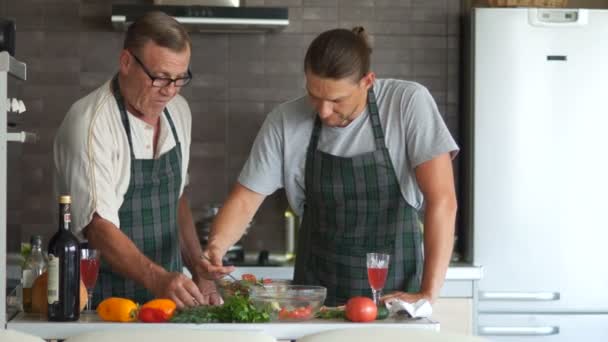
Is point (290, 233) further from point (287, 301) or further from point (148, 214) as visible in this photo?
point (287, 301)

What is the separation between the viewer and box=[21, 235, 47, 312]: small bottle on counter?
2432mm

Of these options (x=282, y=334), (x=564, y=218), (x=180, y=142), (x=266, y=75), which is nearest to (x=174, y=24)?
(x=180, y=142)

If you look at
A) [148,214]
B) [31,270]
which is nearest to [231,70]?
[148,214]

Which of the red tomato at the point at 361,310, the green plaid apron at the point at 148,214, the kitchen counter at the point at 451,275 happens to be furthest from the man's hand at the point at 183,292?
the kitchen counter at the point at 451,275

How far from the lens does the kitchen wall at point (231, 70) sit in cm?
464

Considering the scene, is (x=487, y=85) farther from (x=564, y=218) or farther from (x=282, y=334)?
(x=282, y=334)

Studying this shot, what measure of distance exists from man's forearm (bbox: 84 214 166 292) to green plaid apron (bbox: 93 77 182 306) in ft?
0.77

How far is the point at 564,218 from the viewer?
14.5 feet

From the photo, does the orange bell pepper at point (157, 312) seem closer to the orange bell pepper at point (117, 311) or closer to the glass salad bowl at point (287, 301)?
the orange bell pepper at point (117, 311)

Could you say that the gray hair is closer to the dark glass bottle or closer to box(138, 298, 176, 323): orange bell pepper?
the dark glass bottle

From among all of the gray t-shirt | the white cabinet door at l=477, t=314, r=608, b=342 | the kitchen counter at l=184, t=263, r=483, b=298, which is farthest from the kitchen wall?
the gray t-shirt

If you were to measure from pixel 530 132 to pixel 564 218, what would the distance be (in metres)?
0.38

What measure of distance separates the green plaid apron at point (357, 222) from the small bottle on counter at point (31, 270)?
0.79 meters

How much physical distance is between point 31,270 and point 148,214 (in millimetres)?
561
